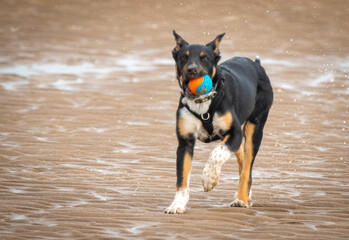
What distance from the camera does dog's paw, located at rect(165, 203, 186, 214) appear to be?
705 cm

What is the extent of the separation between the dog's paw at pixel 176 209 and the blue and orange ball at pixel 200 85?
102 centimetres

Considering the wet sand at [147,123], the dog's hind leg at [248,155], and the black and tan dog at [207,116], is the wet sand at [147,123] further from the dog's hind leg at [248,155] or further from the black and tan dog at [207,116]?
the black and tan dog at [207,116]

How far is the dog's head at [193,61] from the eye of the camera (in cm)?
700

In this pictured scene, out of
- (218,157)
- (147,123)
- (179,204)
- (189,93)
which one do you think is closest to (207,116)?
(189,93)

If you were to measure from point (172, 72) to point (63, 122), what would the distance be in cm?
497

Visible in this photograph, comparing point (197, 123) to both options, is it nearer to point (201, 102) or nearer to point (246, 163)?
point (201, 102)

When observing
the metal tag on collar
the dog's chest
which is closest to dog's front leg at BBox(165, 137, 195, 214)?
the dog's chest

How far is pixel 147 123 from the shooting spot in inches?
480

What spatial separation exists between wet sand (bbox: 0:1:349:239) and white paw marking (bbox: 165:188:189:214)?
15cm

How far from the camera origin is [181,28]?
22.0 metres

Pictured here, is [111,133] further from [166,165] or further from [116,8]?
[116,8]

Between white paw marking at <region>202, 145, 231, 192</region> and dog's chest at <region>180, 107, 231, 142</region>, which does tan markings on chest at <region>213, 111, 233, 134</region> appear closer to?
dog's chest at <region>180, 107, 231, 142</region>

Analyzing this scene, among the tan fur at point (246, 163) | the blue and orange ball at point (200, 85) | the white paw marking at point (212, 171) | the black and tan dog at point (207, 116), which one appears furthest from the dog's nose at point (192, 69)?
the tan fur at point (246, 163)

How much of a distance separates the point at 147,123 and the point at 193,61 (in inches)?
204
